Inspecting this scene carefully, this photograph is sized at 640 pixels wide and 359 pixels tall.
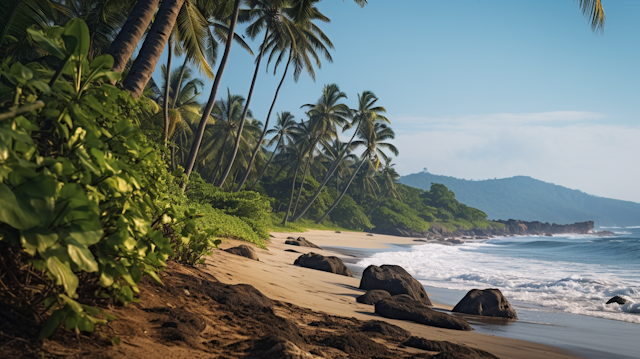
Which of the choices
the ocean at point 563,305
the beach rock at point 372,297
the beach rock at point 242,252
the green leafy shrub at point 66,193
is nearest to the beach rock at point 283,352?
the green leafy shrub at point 66,193

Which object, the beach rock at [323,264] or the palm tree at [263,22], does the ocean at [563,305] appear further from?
the palm tree at [263,22]

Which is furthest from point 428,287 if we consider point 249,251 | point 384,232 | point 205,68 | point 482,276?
point 384,232

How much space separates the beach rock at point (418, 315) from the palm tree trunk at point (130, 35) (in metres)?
4.78

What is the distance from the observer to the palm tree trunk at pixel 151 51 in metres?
4.76

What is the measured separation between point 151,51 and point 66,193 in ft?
14.3

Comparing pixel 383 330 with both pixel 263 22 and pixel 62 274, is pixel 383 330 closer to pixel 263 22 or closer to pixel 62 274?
pixel 62 274

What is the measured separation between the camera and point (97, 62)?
169 cm

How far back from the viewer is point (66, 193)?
4.01 ft

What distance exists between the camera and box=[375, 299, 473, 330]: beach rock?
18.1 ft

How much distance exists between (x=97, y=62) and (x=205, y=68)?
11.1 meters

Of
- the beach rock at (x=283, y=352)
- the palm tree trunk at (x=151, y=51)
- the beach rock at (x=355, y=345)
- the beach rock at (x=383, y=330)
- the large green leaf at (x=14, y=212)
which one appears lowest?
the beach rock at (x=383, y=330)

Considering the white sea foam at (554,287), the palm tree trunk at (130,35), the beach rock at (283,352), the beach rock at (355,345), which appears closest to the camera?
the beach rock at (283,352)

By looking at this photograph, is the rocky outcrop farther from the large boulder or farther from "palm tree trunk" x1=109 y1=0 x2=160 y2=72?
"palm tree trunk" x1=109 y1=0 x2=160 y2=72

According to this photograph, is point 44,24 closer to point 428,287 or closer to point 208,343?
point 208,343
